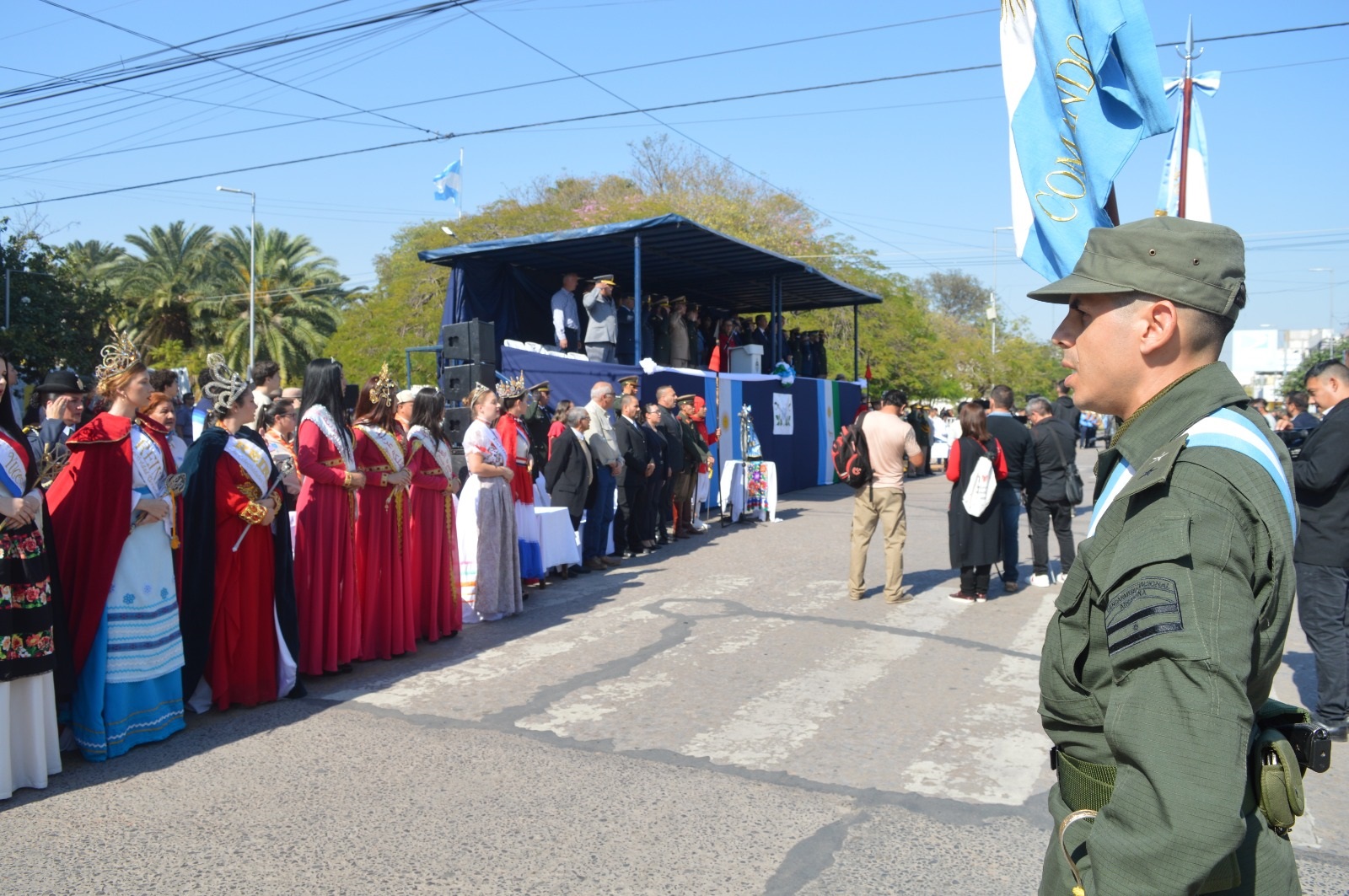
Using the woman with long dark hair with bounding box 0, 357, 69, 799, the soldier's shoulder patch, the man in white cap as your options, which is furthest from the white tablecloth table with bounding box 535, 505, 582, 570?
the soldier's shoulder patch

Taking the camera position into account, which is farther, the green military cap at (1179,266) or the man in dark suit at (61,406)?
the man in dark suit at (61,406)

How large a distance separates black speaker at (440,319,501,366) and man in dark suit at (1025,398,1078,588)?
536 centimetres

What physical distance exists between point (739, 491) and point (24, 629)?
1133cm

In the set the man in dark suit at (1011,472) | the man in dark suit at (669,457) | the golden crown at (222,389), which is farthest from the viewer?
the man in dark suit at (669,457)

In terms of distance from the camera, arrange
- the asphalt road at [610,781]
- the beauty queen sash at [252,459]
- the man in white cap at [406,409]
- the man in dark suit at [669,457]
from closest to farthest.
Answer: the asphalt road at [610,781], the beauty queen sash at [252,459], the man in white cap at [406,409], the man in dark suit at [669,457]

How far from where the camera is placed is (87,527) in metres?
A: 5.15

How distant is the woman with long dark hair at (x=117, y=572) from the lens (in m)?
5.09

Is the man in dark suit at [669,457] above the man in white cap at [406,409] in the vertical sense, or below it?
below

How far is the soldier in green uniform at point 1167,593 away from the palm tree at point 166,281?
139ft

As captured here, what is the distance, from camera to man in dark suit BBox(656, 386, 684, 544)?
13.0 m

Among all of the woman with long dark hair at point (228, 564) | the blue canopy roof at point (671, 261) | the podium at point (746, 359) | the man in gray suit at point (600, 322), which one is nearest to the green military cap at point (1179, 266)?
the woman with long dark hair at point (228, 564)

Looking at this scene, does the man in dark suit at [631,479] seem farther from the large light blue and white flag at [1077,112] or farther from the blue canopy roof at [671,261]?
the large light blue and white flag at [1077,112]

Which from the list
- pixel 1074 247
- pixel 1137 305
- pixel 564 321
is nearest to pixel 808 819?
pixel 1074 247

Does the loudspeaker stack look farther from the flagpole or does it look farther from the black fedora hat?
the flagpole
